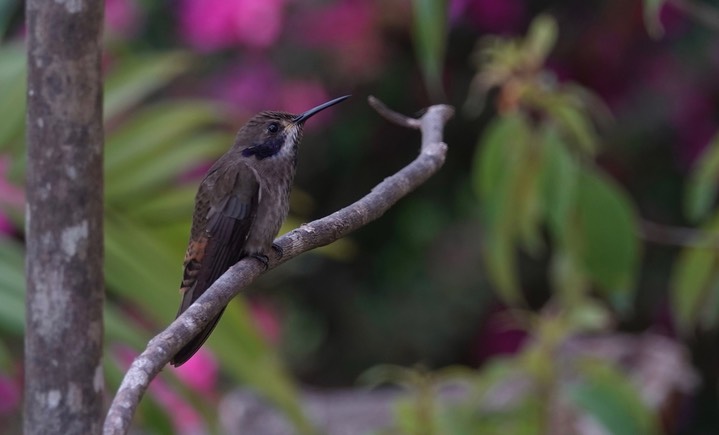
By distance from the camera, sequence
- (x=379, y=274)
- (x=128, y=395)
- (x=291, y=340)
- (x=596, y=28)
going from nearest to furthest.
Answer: (x=128, y=395) → (x=596, y=28) → (x=379, y=274) → (x=291, y=340)

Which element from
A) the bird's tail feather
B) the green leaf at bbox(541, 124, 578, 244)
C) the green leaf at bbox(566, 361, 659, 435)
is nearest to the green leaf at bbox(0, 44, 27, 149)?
A: the green leaf at bbox(541, 124, 578, 244)

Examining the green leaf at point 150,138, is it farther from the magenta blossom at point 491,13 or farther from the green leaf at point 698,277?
the green leaf at point 698,277

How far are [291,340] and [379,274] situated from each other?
1.03 meters

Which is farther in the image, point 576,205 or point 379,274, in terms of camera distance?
point 379,274

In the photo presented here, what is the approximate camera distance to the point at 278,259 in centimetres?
115

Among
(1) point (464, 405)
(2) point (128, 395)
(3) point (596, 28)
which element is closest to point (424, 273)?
(3) point (596, 28)

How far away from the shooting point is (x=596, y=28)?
411cm

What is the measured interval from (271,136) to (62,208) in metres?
0.49

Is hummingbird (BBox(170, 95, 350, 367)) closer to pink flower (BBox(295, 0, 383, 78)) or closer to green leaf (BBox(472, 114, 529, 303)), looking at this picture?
green leaf (BBox(472, 114, 529, 303))

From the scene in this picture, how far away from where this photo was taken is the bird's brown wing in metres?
1.42

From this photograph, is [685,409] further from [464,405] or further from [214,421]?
[214,421]

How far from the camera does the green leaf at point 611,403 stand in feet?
8.29

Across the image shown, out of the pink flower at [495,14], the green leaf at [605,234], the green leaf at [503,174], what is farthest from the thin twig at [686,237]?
the pink flower at [495,14]

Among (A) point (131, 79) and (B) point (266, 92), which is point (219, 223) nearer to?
(A) point (131, 79)
